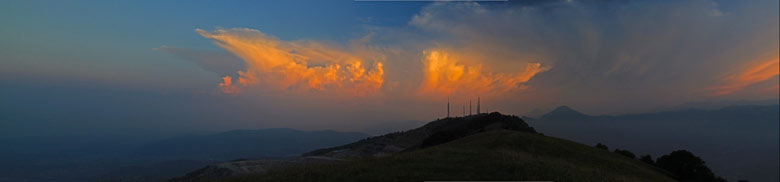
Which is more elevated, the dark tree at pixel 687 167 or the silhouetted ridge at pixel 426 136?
the silhouetted ridge at pixel 426 136

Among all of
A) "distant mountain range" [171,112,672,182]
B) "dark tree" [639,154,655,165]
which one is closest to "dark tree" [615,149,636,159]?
"dark tree" [639,154,655,165]

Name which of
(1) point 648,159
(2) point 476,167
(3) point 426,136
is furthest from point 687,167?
(3) point 426,136

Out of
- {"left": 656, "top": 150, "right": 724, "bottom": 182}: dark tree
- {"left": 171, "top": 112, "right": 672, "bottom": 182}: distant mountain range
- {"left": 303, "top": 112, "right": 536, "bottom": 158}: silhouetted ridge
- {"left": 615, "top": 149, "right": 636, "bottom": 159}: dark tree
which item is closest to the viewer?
{"left": 171, "top": 112, "right": 672, "bottom": 182}: distant mountain range

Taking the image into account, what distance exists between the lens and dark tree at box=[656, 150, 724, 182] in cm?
4319

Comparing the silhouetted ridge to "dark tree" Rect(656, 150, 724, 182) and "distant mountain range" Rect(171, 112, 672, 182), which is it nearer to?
"dark tree" Rect(656, 150, 724, 182)

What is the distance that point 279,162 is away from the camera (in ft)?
165

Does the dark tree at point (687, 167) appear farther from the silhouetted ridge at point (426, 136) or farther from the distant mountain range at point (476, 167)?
the silhouetted ridge at point (426, 136)

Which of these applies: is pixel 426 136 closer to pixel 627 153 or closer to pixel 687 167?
pixel 627 153

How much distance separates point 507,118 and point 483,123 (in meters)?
6.56

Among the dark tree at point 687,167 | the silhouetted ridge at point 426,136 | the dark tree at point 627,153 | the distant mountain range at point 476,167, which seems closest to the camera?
the distant mountain range at point 476,167

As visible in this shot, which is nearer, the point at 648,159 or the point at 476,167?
the point at 476,167

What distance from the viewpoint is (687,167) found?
44719 mm

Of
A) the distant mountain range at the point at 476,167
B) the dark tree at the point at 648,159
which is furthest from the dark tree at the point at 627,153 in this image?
the distant mountain range at the point at 476,167

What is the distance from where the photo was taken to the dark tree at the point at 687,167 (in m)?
43.2
